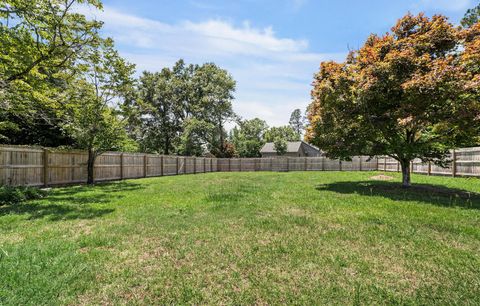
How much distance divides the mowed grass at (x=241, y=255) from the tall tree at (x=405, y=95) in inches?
125

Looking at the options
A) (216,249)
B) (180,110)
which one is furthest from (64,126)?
(180,110)

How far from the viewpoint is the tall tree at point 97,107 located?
11.2 metres

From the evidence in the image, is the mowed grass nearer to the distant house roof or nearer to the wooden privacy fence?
the wooden privacy fence

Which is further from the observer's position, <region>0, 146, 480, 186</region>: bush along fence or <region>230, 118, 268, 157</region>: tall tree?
<region>230, 118, 268, 157</region>: tall tree

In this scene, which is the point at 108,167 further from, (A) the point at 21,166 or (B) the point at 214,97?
(B) the point at 214,97

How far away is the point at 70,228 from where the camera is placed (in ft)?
15.4

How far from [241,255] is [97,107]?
11.3 m

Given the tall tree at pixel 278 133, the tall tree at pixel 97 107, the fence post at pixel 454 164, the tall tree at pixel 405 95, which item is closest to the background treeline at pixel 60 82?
the tall tree at pixel 97 107

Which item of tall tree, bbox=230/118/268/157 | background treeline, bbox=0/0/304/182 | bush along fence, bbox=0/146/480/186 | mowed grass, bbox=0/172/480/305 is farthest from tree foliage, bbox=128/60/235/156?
mowed grass, bbox=0/172/480/305

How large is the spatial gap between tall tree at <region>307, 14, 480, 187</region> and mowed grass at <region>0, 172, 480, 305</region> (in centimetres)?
316

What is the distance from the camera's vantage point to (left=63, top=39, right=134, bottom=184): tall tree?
11.2m

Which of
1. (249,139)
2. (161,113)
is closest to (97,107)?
(161,113)

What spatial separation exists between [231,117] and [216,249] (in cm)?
3432

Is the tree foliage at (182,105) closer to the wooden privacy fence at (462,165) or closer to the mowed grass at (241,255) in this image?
the wooden privacy fence at (462,165)
